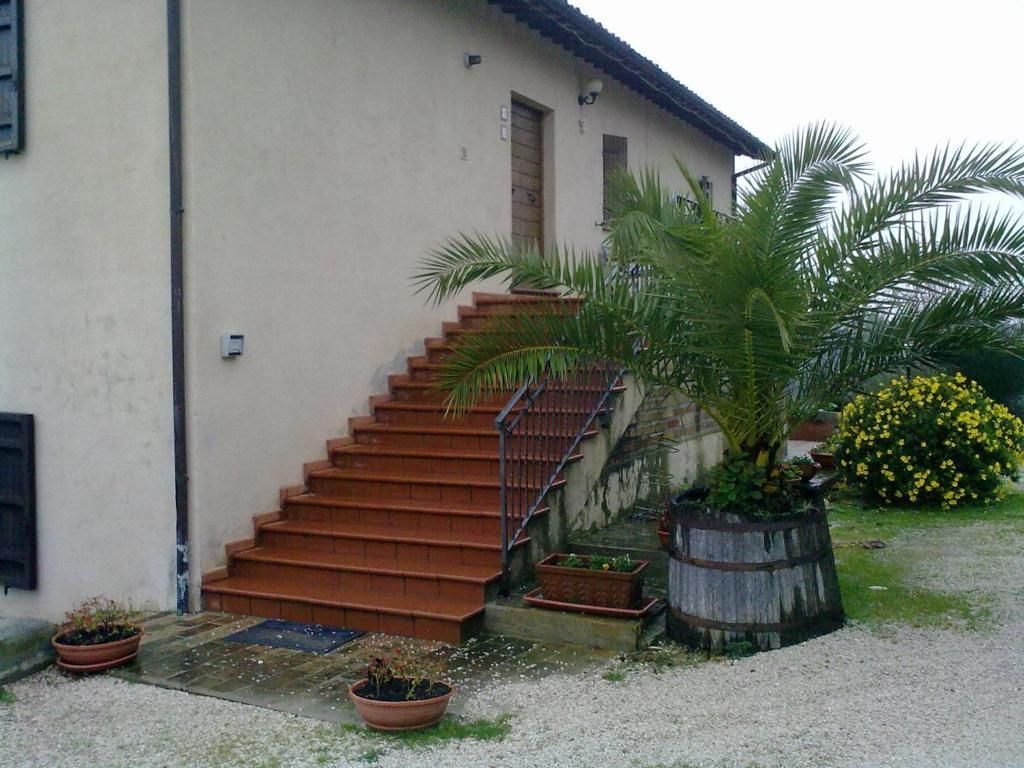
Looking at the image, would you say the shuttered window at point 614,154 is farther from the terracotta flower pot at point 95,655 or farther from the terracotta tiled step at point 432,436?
the terracotta flower pot at point 95,655

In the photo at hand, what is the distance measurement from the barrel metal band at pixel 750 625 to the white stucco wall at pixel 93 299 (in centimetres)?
336

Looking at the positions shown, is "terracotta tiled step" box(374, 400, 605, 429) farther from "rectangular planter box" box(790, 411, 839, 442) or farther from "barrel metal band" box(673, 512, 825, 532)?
"rectangular planter box" box(790, 411, 839, 442)

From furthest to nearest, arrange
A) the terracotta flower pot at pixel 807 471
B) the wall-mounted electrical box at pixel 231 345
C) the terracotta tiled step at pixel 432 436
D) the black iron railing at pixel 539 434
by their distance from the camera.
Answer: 1. the terracotta flower pot at pixel 807 471
2. the terracotta tiled step at pixel 432 436
3. the wall-mounted electrical box at pixel 231 345
4. the black iron railing at pixel 539 434

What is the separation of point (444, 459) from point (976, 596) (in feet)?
11.9

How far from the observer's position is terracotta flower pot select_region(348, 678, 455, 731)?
423 cm

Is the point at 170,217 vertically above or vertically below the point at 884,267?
above

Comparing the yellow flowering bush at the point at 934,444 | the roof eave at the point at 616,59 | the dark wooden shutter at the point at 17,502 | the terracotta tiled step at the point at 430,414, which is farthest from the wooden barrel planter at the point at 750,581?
the dark wooden shutter at the point at 17,502

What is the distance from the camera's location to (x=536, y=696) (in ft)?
15.4

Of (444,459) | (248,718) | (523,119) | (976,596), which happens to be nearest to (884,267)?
(976,596)

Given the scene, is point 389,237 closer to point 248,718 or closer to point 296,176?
point 296,176

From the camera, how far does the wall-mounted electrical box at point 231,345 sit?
651 centimetres

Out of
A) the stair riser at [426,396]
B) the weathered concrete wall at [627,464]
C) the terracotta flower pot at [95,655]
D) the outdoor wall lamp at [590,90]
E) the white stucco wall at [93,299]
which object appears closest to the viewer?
the terracotta flower pot at [95,655]

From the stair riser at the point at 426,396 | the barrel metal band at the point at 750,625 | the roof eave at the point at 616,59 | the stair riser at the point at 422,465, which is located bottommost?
the barrel metal band at the point at 750,625

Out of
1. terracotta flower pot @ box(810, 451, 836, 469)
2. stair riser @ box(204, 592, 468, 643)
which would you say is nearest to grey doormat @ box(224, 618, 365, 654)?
stair riser @ box(204, 592, 468, 643)
